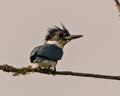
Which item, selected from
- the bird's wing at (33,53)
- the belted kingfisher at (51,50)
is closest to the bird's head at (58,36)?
the belted kingfisher at (51,50)

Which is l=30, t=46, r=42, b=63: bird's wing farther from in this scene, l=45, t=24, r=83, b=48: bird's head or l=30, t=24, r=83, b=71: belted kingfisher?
l=45, t=24, r=83, b=48: bird's head

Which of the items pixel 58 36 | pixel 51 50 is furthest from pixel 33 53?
pixel 58 36

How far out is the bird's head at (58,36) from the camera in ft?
19.3

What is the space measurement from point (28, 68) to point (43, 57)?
142 centimetres

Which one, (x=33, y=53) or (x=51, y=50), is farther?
(x=51, y=50)

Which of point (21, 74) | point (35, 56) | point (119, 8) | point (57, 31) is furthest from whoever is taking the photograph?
point (57, 31)

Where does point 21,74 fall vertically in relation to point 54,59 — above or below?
below

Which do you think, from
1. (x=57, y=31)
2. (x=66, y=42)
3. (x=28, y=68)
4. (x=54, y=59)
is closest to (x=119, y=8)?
(x=28, y=68)

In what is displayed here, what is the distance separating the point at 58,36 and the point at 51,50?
172cm

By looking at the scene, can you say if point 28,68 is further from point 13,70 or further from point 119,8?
point 119,8

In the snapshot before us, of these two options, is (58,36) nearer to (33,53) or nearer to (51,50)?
(51,50)

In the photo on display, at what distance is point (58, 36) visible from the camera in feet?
20.4

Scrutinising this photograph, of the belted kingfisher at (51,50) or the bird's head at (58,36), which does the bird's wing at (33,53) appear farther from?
the bird's head at (58,36)

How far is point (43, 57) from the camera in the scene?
13.2ft
